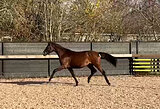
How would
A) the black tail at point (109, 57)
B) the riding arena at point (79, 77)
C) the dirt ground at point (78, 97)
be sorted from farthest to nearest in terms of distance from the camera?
the black tail at point (109, 57) < the riding arena at point (79, 77) < the dirt ground at point (78, 97)

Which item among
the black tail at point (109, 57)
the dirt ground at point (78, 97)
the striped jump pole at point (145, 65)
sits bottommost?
the dirt ground at point (78, 97)

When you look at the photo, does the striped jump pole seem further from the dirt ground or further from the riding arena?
the dirt ground

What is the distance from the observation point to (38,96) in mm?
10070

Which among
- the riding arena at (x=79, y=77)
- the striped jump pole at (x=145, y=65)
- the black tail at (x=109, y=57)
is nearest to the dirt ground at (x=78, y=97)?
the riding arena at (x=79, y=77)

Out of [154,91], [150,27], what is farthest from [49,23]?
[154,91]

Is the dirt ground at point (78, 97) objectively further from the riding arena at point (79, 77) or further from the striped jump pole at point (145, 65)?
the striped jump pole at point (145, 65)

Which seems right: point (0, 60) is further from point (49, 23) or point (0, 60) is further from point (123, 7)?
point (123, 7)

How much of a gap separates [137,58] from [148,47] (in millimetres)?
906


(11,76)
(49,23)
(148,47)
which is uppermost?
(49,23)

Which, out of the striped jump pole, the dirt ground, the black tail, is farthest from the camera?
the striped jump pole

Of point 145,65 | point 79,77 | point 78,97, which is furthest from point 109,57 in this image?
point 145,65

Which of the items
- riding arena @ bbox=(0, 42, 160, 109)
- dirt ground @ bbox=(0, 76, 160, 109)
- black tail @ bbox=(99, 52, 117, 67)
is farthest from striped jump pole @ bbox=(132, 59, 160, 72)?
dirt ground @ bbox=(0, 76, 160, 109)

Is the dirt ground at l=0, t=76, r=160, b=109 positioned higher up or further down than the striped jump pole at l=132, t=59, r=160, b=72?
further down

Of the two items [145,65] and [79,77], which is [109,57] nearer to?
[79,77]
